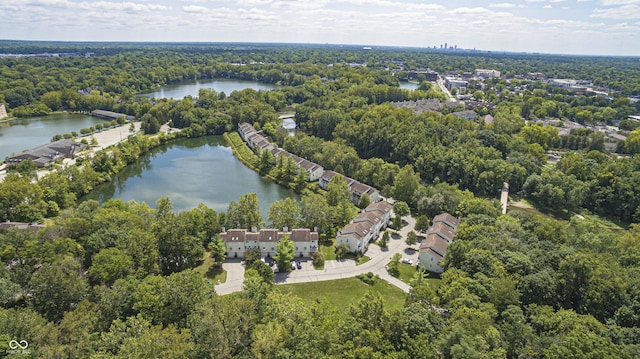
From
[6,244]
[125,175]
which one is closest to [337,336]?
[6,244]

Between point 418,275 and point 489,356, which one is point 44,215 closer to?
point 418,275

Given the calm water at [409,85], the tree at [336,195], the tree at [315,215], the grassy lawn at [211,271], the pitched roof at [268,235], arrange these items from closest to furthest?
the grassy lawn at [211,271]
the pitched roof at [268,235]
the tree at [315,215]
the tree at [336,195]
the calm water at [409,85]

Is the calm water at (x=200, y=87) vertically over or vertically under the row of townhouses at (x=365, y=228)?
over

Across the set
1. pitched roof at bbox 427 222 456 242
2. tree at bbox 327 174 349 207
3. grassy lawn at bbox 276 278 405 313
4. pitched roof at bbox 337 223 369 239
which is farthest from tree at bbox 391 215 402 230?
grassy lawn at bbox 276 278 405 313

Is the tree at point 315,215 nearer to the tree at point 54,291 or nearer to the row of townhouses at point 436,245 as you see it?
the row of townhouses at point 436,245

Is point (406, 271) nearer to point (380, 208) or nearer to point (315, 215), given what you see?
point (380, 208)

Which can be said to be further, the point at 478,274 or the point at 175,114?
the point at 175,114

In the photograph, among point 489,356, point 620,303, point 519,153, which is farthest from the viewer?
point 519,153

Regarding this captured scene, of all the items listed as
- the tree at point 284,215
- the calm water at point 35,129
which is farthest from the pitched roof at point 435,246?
the calm water at point 35,129
